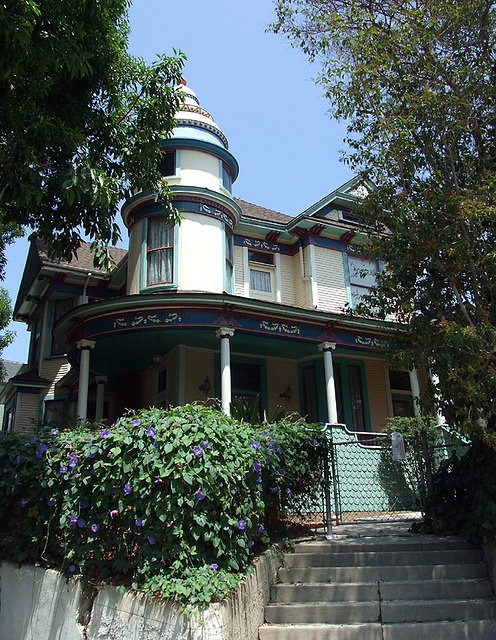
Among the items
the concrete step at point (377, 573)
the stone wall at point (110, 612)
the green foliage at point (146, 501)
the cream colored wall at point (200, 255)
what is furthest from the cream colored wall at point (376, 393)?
the green foliage at point (146, 501)

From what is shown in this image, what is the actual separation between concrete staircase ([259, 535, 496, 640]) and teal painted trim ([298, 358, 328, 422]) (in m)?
8.09

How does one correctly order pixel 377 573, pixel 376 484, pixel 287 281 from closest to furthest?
pixel 377 573 → pixel 376 484 → pixel 287 281

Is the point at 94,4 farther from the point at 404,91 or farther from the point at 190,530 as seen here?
the point at 190,530

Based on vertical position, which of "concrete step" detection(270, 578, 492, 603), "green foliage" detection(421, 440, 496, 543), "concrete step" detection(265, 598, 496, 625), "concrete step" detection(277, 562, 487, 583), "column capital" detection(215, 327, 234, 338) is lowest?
"concrete step" detection(265, 598, 496, 625)

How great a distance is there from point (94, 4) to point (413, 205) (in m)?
5.85

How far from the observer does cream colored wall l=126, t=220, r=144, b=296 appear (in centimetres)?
1500

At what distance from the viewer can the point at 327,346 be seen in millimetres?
13891

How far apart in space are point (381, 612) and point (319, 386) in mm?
9723

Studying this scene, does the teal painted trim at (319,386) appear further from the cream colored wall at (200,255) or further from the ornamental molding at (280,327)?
the cream colored wall at (200,255)

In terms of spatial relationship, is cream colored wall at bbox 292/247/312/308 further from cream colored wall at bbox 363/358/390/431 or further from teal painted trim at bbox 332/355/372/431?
cream colored wall at bbox 363/358/390/431

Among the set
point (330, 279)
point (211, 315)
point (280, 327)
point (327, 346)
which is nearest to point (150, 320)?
point (211, 315)

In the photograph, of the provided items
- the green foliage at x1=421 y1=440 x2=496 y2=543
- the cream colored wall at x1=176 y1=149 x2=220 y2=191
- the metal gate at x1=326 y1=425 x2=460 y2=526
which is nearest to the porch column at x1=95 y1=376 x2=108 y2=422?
the cream colored wall at x1=176 y1=149 x2=220 y2=191

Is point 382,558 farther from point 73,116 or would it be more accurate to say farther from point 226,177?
point 226,177

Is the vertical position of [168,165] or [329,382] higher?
[168,165]
